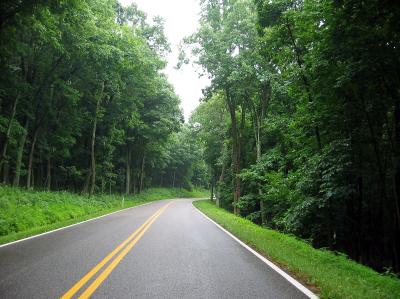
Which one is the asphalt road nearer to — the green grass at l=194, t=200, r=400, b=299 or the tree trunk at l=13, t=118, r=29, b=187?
the green grass at l=194, t=200, r=400, b=299

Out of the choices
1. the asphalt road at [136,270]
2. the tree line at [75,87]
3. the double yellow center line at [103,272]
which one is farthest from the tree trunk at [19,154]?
the double yellow center line at [103,272]

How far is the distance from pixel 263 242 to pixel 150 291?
5976 millimetres

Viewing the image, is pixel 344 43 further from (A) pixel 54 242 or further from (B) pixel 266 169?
(B) pixel 266 169

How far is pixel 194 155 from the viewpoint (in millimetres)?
77688

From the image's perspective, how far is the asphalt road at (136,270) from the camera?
534cm

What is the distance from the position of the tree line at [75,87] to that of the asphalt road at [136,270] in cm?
745

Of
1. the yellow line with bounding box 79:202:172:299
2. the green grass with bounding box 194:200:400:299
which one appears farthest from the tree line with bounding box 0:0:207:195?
the green grass with bounding box 194:200:400:299

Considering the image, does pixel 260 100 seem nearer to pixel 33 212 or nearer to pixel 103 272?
pixel 33 212

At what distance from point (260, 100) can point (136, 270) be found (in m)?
19.0

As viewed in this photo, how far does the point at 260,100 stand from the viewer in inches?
951

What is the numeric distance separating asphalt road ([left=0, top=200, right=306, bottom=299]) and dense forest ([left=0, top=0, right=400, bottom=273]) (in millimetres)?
4821

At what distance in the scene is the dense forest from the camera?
10742 millimetres

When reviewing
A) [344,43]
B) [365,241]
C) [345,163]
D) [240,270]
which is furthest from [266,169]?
[240,270]

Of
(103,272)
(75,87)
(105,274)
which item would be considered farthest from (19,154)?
(105,274)
